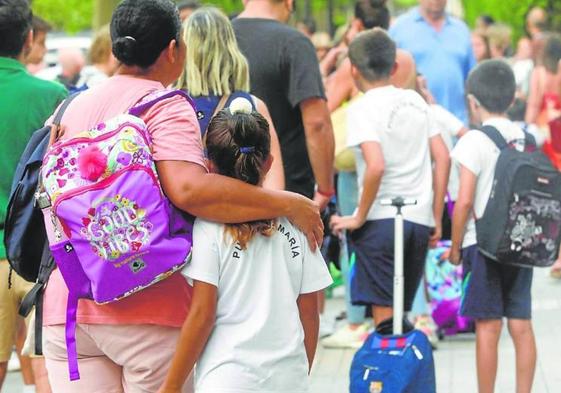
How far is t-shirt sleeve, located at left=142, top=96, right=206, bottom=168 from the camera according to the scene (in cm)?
416

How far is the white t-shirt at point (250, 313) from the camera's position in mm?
4191

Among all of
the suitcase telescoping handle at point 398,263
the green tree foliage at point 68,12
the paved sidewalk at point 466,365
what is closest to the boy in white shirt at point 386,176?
the suitcase telescoping handle at point 398,263

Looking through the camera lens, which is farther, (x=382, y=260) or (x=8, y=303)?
(x=382, y=260)

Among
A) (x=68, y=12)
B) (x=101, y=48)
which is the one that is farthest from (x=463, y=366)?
(x=68, y=12)

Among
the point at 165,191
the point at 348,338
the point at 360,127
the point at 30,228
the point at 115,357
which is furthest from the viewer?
the point at 348,338

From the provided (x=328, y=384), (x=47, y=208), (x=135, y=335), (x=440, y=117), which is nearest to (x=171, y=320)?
(x=135, y=335)

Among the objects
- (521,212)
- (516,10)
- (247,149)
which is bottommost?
(516,10)

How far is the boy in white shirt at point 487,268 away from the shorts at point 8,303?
2200 mm

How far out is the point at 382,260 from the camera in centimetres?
747

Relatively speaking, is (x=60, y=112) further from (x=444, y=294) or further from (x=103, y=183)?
(x=444, y=294)

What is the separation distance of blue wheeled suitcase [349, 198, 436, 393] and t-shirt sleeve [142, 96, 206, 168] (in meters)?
2.55

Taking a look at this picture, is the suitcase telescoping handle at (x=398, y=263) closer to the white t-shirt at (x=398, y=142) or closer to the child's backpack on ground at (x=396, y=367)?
the child's backpack on ground at (x=396, y=367)

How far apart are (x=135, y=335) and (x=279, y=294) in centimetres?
47

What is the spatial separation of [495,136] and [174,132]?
9.51 feet
